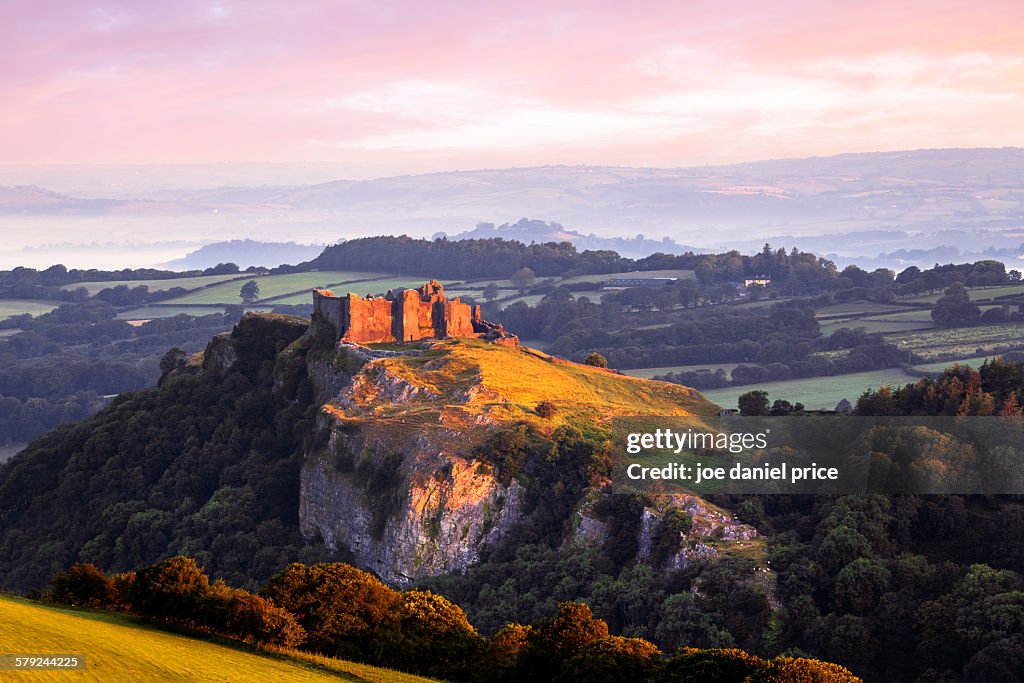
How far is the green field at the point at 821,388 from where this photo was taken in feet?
423

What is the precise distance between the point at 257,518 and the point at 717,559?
104ft

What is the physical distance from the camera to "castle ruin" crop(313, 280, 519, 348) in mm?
89625

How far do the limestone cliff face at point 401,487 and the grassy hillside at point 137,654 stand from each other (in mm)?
24193

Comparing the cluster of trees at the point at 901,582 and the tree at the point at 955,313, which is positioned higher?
the tree at the point at 955,313

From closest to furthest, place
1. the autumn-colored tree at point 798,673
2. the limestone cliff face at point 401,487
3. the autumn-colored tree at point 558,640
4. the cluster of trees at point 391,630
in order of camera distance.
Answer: the autumn-colored tree at point 798,673 → the cluster of trees at point 391,630 → the autumn-colored tree at point 558,640 → the limestone cliff face at point 401,487

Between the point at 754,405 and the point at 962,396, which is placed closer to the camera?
the point at 962,396

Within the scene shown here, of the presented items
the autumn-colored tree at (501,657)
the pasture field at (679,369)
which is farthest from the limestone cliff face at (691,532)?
the pasture field at (679,369)

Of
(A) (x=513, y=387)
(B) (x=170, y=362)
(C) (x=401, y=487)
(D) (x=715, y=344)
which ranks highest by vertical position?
(B) (x=170, y=362)

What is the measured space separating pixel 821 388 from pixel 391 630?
94.0m

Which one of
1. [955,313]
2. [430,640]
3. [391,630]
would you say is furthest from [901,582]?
[955,313]

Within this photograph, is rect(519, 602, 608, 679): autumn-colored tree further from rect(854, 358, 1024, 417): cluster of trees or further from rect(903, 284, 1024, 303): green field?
rect(903, 284, 1024, 303): green field

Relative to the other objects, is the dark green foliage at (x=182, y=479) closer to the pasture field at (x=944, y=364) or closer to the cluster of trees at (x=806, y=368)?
the cluster of trees at (x=806, y=368)

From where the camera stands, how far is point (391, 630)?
2037 inches

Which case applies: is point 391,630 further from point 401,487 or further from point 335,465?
point 335,465
